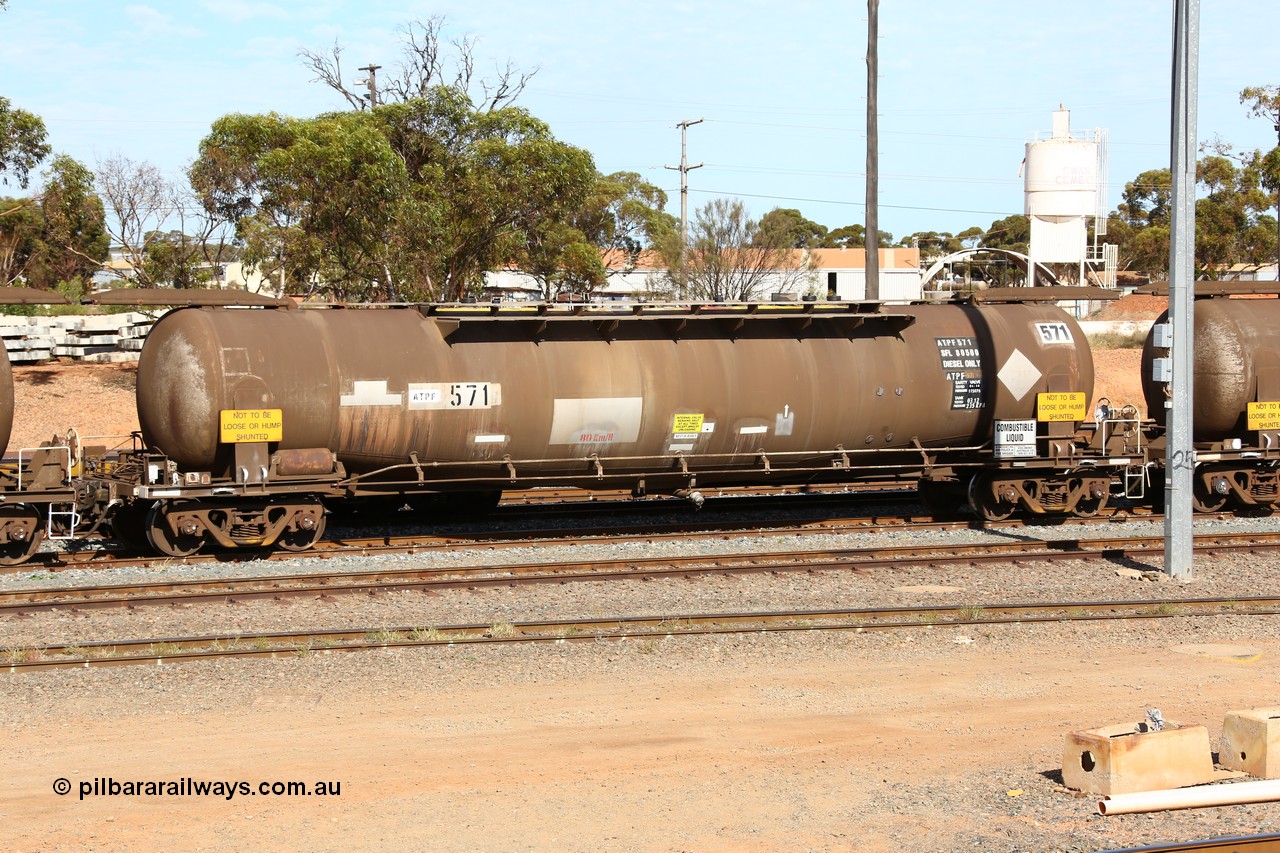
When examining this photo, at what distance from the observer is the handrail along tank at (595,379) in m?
15.8

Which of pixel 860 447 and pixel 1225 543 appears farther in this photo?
pixel 860 447

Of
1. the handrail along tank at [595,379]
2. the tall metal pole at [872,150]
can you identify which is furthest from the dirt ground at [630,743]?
the tall metal pole at [872,150]

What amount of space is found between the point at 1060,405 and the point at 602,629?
1006 cm

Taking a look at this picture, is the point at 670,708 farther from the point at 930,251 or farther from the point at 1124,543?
the point at 930,251

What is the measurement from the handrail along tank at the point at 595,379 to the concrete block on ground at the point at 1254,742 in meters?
10.0

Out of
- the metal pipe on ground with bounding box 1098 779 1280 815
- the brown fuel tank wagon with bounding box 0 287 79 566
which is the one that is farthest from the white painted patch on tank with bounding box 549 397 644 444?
the metal pipe on ground with bounding box 1098 779 1280 815

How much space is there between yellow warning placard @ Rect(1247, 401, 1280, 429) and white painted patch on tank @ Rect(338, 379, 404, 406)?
1365 cm

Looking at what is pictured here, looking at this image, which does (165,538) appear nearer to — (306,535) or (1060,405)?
(306,535)

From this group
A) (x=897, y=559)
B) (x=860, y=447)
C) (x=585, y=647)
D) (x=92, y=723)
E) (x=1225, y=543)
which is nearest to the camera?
(x=92, y=723)

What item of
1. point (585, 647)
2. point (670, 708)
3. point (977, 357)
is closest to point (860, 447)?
point (977, 357)

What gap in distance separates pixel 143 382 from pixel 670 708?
959cm

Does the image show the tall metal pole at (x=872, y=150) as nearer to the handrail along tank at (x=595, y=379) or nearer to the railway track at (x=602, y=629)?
the handrail along tank at (x=595, y=379)

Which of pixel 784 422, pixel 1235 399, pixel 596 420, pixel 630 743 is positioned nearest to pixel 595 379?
pixel 596 420

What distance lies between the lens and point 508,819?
770 cm
